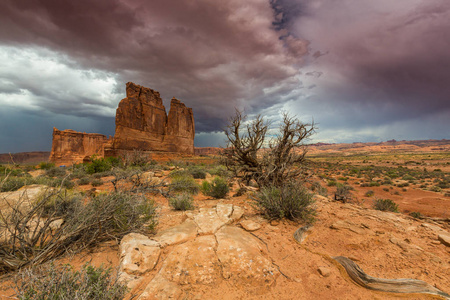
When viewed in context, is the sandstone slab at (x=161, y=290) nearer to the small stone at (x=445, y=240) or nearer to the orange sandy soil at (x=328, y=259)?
the orange sandy soil at (x=328, y=259)

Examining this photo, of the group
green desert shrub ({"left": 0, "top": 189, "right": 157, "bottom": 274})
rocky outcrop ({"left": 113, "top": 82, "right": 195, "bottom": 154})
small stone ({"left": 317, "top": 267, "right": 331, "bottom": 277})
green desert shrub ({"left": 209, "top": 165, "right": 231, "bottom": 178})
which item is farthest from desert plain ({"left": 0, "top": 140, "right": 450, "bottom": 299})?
rocky outcrop ({"left": 113, "top": 82, "right": 195, "bottom": 154})

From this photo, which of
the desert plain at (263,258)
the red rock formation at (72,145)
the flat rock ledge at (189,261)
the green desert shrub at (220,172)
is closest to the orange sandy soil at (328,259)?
the desert plain at (263,258)

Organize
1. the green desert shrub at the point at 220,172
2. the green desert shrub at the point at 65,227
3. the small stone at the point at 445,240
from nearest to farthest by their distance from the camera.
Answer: the green desert shrub at the point at 65,227 → the small stone at the point at 445,240 → the green desert shrub at the point at 220,172

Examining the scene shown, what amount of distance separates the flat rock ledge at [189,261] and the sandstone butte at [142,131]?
102ft

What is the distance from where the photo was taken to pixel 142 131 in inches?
1372

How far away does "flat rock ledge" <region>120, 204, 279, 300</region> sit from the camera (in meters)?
2.21

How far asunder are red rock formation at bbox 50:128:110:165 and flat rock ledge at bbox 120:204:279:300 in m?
48.7

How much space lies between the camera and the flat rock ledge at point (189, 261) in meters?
2.21

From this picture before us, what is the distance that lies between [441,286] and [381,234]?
1483mm

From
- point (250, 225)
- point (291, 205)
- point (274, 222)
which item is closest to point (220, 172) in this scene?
point (291, 205)

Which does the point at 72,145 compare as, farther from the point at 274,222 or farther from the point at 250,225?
the point at 274,222

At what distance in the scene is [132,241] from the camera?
2.76 m

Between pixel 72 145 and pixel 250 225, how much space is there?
212 feet

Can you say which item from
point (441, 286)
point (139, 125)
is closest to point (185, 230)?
point (441, 286)
